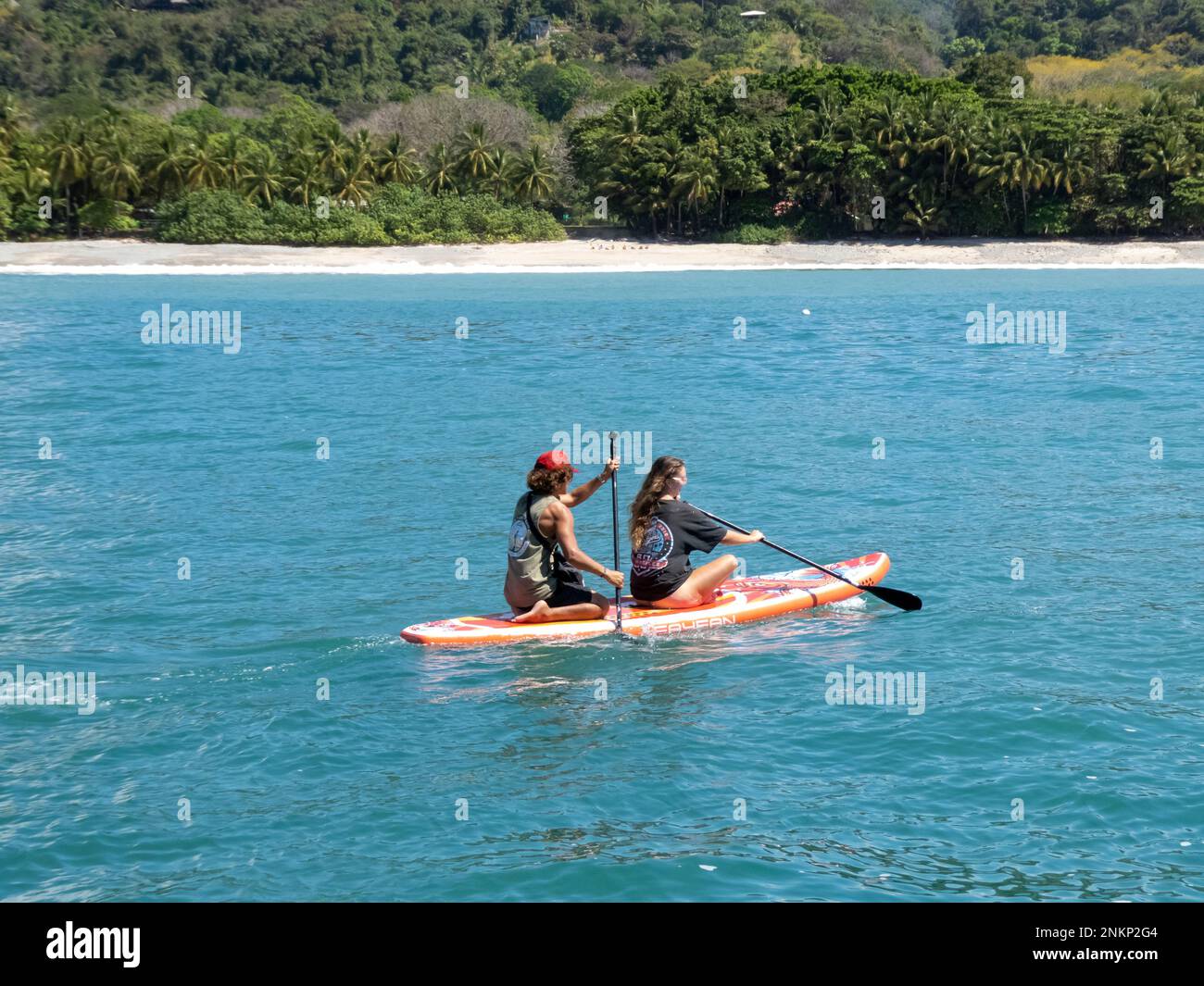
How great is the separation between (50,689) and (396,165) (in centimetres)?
5590

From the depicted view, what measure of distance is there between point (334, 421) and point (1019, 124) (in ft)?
141

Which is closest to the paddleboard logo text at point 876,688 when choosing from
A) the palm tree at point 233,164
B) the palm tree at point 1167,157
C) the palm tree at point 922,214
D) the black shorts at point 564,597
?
the black shorts at point 564,597

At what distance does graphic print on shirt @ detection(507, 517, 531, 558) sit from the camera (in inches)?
475

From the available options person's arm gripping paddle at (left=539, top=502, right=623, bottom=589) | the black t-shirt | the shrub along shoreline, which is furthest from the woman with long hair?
the shrub along shoreline

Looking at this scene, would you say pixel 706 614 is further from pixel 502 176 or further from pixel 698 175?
pixel 502 176

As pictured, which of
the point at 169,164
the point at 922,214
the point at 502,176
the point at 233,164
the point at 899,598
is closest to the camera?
the point at 899,598

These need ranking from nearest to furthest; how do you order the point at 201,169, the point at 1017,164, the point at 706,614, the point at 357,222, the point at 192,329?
the point at 706,614 → the point at 192,329 → the point at 1017,164 → the point at 357,222 → the point at 201,169

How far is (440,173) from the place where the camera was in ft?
212

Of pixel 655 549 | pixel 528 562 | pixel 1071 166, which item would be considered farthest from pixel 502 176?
pixel 528 562

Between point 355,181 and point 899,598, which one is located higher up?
point 355,181

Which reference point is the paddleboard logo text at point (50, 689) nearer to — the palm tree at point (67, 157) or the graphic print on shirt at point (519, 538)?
the graphic print on shirt at point (519, 538)

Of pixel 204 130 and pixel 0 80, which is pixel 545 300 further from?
pixel 0 80

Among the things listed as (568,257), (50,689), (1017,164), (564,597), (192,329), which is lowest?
(50,689)

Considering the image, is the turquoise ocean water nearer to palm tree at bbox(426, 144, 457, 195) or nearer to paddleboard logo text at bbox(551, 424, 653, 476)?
paddleboard logo text at bbox(551, 424, 653, 476)
